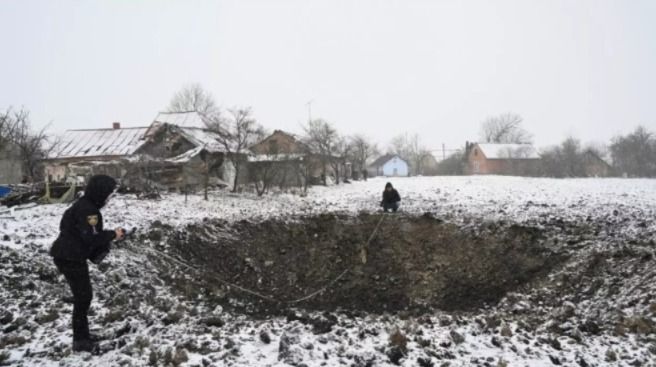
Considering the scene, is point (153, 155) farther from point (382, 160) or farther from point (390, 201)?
point (382, 160)

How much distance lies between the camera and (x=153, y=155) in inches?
1105

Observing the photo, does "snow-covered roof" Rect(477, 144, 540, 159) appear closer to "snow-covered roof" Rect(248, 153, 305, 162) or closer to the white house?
the white house

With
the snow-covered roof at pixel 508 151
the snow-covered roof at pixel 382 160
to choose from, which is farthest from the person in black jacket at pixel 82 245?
the snow-covered roof at pixel 382 160

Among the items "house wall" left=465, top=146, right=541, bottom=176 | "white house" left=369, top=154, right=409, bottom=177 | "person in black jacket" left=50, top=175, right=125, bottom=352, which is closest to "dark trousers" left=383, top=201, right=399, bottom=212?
"person in black jacket" left=50, top=175, right=125, bottom=352

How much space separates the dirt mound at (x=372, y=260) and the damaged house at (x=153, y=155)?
7453 millimetres

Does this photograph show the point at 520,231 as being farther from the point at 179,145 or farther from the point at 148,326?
the point at 179,145

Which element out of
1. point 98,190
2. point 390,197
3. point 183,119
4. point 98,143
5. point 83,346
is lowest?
point 83,346

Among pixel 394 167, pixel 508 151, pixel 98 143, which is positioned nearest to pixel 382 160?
pixel 394 167

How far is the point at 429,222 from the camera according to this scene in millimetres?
16344

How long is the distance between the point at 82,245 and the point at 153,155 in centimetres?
2362

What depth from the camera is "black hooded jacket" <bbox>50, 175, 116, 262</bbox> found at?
576 cm

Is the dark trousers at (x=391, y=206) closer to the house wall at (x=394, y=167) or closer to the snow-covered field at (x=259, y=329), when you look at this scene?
the snow-covered field at (x=259, y=329)

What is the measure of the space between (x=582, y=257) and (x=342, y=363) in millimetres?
7553

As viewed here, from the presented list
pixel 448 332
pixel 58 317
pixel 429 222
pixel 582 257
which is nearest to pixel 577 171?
pixel 429 222
